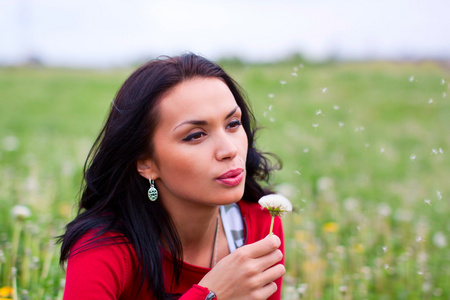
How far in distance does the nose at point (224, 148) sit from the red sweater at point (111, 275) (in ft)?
1.49

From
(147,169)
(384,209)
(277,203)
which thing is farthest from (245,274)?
(384,209)

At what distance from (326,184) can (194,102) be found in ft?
8.98

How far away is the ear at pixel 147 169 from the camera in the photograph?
6.45 ft

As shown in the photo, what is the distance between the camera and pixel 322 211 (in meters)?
3.98

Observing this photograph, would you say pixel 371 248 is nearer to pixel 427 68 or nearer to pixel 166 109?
pixel 166 109

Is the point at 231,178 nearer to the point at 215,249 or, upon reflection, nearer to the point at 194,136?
the point at 194,136

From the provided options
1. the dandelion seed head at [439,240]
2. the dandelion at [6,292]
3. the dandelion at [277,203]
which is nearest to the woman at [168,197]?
the dandelion at [277,203]

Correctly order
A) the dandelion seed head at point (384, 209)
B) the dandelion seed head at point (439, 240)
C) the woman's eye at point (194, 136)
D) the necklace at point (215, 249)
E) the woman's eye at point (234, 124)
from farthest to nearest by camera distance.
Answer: the dandelion seed head at point (384, 209), the dandelion seed head at point (439, 240), the necklace at point (215, 249), the woman's eye at point (234, 124), the woman's eye at point (194, 136)

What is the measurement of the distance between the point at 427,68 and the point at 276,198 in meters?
12.5

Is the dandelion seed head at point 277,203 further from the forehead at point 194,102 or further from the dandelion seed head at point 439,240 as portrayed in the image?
the dandelion seed head at point 439,240

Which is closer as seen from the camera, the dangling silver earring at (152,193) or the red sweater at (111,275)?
the red sweater at (111,275)

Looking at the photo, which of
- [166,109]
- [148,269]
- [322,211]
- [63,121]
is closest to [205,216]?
[148,269]

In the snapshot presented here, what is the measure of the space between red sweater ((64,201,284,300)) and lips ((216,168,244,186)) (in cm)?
37

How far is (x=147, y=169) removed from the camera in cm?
198
